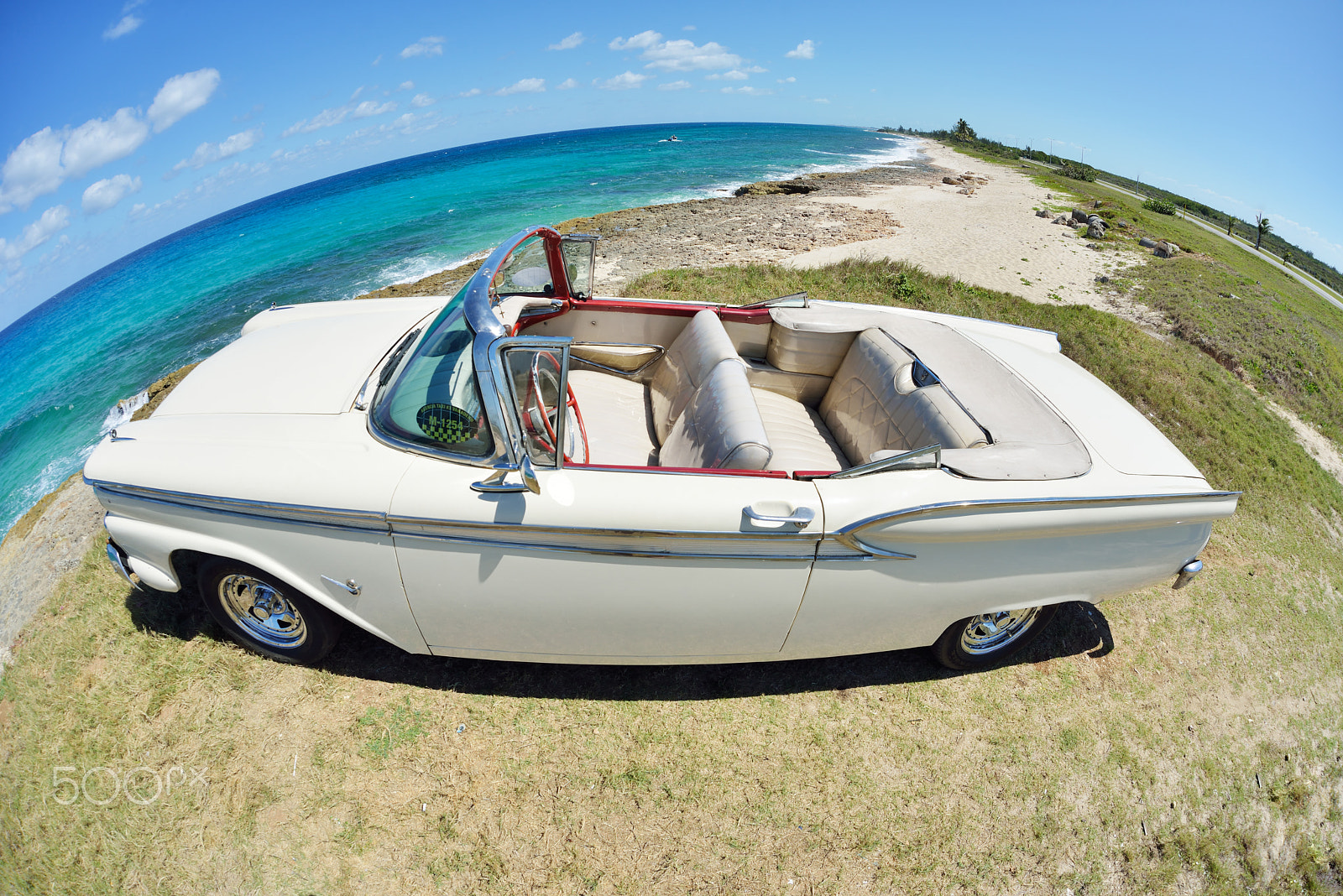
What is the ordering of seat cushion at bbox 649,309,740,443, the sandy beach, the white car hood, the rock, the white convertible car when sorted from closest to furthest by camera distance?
1. the white convertible car
2. the white car hood
3. seat cushion at bbox 649,309,740,443
4. the sandy beach
5. the rock

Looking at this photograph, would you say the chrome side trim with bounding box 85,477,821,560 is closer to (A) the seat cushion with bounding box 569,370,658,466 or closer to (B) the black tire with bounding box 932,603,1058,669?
(A) the seat cushion with bounding box 569,370,658,466

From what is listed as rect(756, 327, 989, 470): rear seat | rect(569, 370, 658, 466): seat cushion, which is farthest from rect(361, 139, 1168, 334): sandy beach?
rect(756, 327, 989, 470): rear seat

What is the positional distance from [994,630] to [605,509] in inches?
86.5

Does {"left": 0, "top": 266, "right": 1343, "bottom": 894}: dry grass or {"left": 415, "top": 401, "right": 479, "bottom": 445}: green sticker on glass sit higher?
{"left": 415, "top": 401, "right": 479, "bottom": 445}: green sticker on glass

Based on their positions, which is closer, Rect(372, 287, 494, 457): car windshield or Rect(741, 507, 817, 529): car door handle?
Rect(741, 507, 817, 529): car door handle

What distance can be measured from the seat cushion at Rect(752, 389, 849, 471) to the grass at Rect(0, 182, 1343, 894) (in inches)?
44.7

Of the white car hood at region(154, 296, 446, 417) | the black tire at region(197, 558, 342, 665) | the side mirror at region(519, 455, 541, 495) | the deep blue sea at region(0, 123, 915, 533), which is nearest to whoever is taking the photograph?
the side mirror at region(519, 455, 541, 495)

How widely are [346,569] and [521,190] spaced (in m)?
39.6

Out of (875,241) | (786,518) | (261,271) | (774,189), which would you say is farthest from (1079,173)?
(261,271)

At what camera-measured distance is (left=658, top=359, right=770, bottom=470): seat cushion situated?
6.79 feet

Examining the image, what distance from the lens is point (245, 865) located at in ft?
6.54

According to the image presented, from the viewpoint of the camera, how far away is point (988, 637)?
8.99 feet

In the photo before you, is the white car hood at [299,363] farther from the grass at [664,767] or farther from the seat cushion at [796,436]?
the seat cushion at [796,436]

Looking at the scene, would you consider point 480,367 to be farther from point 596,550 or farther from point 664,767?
point 664,767
